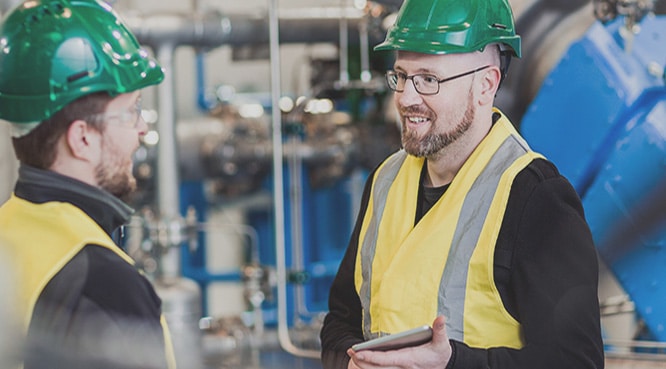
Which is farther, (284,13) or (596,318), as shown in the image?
(284,13)

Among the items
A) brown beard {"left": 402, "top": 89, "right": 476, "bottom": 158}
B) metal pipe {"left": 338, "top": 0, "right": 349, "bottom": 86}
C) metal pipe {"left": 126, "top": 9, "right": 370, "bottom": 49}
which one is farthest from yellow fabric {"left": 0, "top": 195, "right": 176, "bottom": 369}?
metal pipe {"left": 338, "top": 0, "right": 349, "bottom": 86}

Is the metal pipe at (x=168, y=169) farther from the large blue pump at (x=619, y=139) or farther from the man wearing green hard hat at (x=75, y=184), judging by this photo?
the man wearing green hard hat at (x=75, y=184)

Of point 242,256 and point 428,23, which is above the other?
point 428,23

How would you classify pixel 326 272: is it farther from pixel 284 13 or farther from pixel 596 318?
pixel 596 318

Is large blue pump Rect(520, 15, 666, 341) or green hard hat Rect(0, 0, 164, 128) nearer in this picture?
green hard hat Rect(0, 0, 164, 128)

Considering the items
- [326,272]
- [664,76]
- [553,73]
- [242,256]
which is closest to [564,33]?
[553,73]

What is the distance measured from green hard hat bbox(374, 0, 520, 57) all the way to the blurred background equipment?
2.22 ft

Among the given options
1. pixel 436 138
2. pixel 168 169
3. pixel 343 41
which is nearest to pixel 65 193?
pixel 436 138

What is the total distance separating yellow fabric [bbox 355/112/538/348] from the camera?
1.47m

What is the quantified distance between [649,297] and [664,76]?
0.50 meters

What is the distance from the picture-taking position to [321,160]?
3.66 m

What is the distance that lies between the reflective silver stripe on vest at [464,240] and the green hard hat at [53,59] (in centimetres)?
55

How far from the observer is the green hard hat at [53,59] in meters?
1.26

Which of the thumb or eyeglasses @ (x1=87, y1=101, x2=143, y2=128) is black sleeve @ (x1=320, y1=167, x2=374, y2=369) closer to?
the thumb
